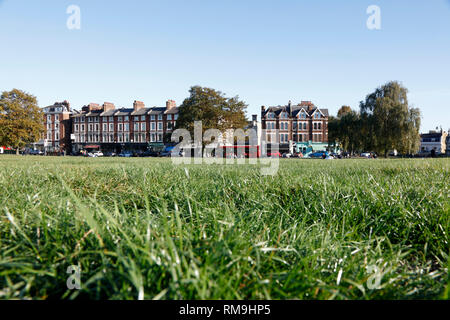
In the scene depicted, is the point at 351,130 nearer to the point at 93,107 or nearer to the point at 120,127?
the point at 120,127

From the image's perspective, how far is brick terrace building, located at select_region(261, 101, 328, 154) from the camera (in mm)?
69562

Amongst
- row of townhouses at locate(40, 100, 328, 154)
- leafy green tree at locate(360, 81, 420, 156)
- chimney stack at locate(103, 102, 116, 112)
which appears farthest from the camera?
chimney stack at locate(103, 102, 116, 112)

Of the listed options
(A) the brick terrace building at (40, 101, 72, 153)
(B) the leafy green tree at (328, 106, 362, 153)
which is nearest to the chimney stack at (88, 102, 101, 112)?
(A) the brick terrace building at (40, 101, 72, 153)

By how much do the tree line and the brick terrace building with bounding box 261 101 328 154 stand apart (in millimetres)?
30032

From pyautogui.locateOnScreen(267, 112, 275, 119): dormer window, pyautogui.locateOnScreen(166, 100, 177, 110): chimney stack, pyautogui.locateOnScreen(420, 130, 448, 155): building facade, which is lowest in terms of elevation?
pyautogui.locateOnScreen(420, 130, 448, 155): building facade

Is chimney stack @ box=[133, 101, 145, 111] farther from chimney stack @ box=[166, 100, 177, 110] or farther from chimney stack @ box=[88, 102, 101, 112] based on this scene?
chimney stack @ box=[88, 102, 101, 112]

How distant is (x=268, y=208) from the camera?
2.88m

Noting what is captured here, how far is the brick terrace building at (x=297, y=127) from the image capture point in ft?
228

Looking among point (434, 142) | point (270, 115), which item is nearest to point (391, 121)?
point (270, 115)

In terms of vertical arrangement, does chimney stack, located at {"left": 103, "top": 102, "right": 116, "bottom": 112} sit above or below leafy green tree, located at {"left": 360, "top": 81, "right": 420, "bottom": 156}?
above

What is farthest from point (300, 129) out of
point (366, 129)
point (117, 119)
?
point (117, 119)

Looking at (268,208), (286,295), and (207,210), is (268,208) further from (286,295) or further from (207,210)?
(286,295)
